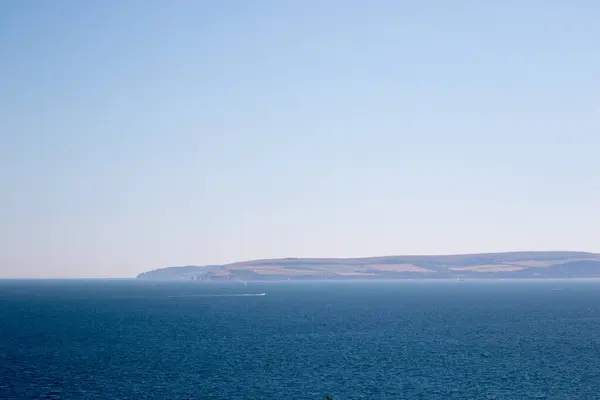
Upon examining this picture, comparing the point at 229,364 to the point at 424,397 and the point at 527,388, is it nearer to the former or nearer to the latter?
the point at 424,397

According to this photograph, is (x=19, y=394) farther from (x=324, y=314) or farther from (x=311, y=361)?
(x=324, y=314)

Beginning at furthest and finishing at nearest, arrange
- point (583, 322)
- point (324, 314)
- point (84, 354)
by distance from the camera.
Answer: point (324, 314) → point (583, 322) → point (84, 354)

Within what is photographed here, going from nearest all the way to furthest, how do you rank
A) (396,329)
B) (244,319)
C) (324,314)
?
1. (396,329)
2. (244,319)
3. (324,314)

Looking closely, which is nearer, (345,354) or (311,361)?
(311,361)

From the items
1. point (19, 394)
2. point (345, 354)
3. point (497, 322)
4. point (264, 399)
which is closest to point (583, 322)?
point (497, 322)

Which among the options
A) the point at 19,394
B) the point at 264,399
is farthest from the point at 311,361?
the point at 19,394

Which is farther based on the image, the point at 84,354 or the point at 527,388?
the point at 84,354

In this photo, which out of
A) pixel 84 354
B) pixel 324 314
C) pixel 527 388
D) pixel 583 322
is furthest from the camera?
pixel 324 314

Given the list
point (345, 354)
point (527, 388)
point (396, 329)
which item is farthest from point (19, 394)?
point (396, 329)

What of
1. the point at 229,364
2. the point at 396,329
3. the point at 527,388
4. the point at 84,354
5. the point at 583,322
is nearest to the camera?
the point at 527,388
